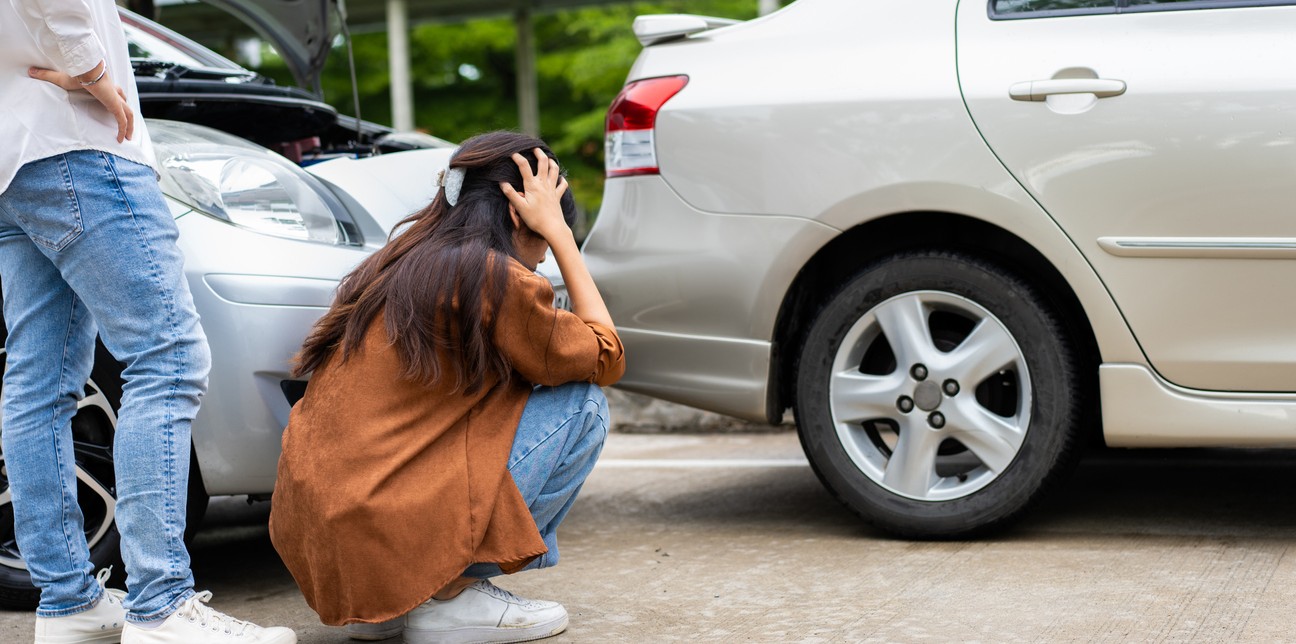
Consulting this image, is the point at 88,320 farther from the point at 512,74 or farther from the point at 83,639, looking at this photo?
the point at 512,74

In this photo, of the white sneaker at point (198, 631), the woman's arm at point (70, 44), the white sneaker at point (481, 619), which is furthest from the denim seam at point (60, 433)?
the white sneaker at point (481, 619)

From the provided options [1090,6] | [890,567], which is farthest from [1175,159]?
[890,567]

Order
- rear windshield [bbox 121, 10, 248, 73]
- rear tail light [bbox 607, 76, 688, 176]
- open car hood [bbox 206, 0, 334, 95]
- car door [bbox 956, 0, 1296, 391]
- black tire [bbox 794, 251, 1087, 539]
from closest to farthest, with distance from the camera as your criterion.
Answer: car door [bbox 956, 0, 1296, 391] < black tire [bbox 794, 251, 1087, 539] < rear tail light [bbox 607, 76, 688, 176] < rear windshield [bbox 121, 10, 248, 73] < open car hood [bbox 206, 0, 334, 95]

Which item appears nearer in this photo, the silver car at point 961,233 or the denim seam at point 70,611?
the denim seam at point 70,611

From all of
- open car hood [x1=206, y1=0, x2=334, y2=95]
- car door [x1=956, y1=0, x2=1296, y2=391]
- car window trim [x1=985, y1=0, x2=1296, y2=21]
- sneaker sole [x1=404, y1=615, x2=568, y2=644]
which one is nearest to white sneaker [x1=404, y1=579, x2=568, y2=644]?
sneaker sole [x1=404, y1=615, x2=568, y2=644]

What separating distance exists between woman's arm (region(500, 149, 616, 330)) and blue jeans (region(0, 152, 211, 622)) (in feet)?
2.10

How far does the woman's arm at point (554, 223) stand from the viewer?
8.57 ft

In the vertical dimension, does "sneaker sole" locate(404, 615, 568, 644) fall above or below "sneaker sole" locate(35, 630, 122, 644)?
below

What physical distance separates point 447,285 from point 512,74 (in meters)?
17.9

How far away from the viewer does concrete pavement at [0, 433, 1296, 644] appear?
104 inches

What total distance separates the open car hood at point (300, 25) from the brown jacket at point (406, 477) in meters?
2.03

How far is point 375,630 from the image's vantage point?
9.00 feet

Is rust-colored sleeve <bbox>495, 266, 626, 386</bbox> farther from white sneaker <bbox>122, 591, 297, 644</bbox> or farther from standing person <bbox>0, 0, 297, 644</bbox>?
white sneaker <bbox>122, 591, 297, 644</bbox>

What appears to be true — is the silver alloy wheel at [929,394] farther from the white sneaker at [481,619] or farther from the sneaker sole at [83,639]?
the sneaker sole at [83,639]
